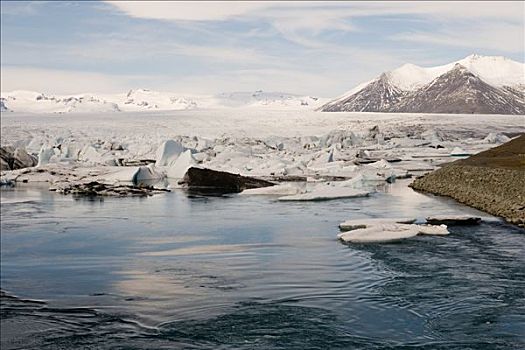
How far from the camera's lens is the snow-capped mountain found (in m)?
146

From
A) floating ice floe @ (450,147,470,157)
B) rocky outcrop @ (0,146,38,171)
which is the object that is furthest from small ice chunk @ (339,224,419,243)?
floating ice floe @ (450,147,470,157)

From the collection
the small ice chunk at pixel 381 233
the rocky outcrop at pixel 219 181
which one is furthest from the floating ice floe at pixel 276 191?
the small ice chunk at pixel 381 233

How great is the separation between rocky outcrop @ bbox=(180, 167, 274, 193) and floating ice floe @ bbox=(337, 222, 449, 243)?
11222mm

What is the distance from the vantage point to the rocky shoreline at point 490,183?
56.3 feet

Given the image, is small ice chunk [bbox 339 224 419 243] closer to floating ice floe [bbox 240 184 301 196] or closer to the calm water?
the calm water

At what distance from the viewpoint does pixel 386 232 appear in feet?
43.6

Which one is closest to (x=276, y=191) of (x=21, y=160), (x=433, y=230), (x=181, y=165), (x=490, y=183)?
(x=490, y=183)

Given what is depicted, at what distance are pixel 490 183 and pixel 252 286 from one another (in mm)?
12414

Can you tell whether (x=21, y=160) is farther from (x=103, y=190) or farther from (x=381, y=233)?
(x=381, y=233)

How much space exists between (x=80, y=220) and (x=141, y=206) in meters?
3.24

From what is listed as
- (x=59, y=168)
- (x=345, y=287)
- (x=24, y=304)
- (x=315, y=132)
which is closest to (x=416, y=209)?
(x=345, y=287)

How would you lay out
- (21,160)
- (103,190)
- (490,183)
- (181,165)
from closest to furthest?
1. (490,183)
2. (103,190)
3. (181,165)
4. (21,160)

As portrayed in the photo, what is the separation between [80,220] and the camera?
16453mm

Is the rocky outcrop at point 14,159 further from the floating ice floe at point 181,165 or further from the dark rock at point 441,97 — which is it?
the dark rock at point 441,97
